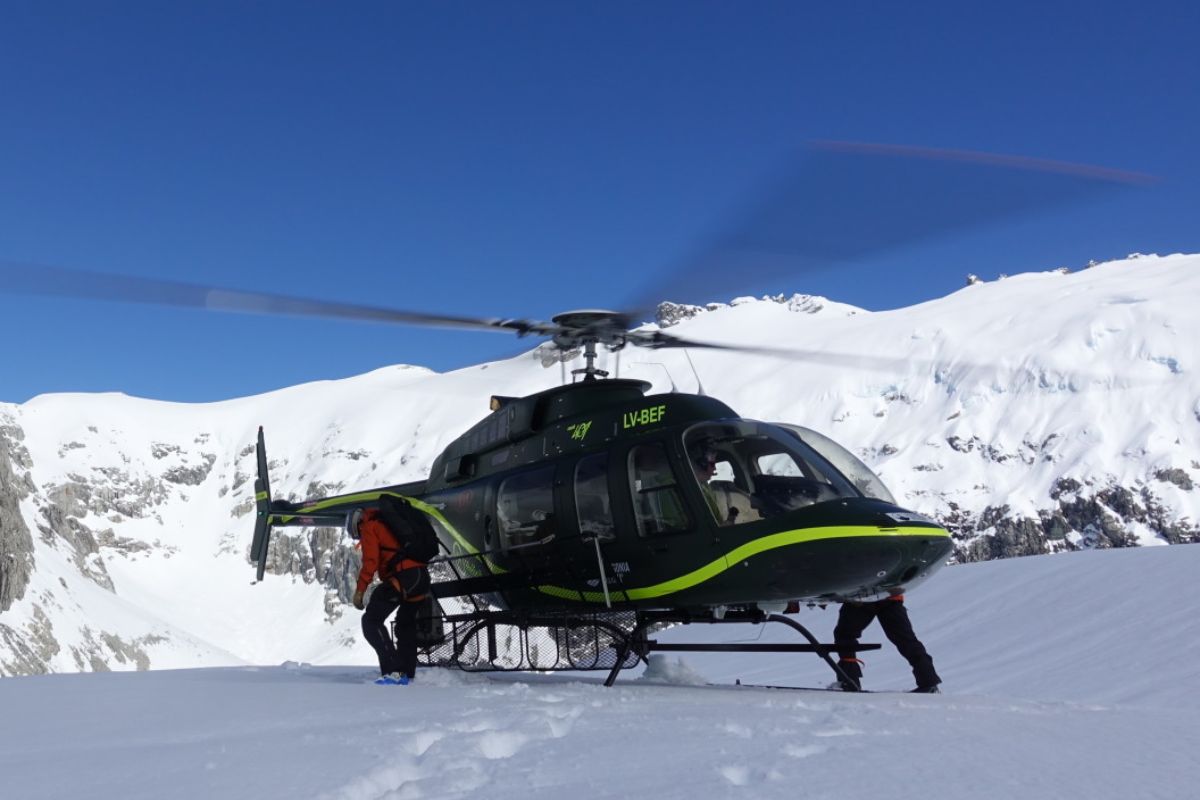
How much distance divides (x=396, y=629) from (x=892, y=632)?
4.79 m

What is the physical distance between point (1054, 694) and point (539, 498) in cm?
535

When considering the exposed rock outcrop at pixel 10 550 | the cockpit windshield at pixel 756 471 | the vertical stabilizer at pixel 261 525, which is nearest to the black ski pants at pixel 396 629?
the cockpit windshield at pixel 756 471

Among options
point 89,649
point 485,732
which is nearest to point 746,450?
point 485,732

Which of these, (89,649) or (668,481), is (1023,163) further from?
(89,649)

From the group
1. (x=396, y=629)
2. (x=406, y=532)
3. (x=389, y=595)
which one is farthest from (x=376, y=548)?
(x=396, y=629)

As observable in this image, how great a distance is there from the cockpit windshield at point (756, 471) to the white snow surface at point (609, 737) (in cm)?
156

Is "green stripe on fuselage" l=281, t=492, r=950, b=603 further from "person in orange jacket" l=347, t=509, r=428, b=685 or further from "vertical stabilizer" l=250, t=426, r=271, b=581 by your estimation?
"vertical stabilizer" l=250, t=426, r=271, b=581

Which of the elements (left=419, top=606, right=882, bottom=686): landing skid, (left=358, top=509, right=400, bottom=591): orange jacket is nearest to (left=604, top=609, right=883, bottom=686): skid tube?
(left=419, top=606, right=882, bottom=686): landing skid

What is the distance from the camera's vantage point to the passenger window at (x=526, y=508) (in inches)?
418

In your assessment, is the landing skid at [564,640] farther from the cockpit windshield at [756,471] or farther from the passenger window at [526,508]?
the cockpit windshield at [756,471]

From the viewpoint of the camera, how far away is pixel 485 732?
554 cm

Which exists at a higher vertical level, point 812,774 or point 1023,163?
point 1023,163

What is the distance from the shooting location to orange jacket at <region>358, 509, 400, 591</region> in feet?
34.0

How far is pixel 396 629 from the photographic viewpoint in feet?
34.2
